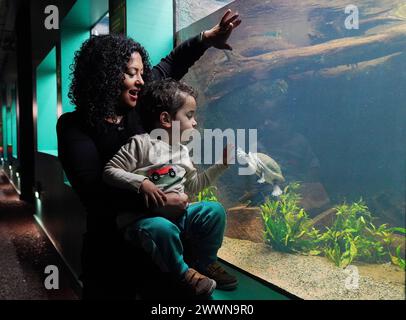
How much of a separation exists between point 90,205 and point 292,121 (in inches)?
53.2

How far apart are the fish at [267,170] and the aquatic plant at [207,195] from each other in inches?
10.2

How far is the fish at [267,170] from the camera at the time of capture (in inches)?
81.8

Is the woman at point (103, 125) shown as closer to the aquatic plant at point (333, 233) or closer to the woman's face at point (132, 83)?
the woman's face at point (132, 83)

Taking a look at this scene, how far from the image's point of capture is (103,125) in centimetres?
117

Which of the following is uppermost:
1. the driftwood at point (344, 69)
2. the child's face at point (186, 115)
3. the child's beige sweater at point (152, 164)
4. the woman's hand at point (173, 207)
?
the driftwood at point (344, 69)

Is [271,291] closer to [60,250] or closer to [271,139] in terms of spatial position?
[271,139]

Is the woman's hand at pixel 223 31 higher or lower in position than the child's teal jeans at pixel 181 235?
higher

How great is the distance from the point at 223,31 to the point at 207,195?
1.06 metres

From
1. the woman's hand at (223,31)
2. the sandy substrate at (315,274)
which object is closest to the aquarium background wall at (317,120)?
the sandy substrate at (315,274)

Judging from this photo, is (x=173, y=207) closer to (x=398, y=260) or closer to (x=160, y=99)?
(x=160, y=99)

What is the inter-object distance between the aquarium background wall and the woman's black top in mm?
854
